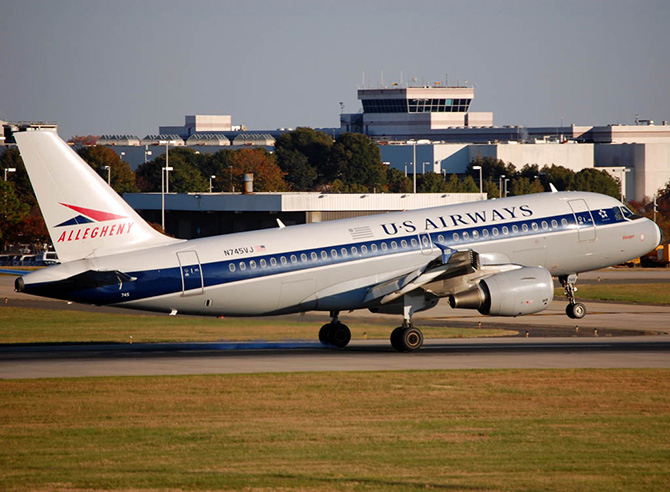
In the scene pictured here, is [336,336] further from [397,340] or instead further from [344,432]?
[344,432]

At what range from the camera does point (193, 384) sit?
1315 inches

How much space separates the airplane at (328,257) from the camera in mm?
37062

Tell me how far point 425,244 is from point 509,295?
13.0ft

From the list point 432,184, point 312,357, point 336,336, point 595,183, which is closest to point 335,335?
point 336,336

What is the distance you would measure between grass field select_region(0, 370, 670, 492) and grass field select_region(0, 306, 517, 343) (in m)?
15.9

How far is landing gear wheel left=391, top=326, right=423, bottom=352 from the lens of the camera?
138ft

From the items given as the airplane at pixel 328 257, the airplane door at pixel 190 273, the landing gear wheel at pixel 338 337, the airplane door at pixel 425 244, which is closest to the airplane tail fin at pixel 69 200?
the airplane at pixel 328 257

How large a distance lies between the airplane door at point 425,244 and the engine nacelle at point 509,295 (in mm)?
2171

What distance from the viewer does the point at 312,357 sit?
40500 mm

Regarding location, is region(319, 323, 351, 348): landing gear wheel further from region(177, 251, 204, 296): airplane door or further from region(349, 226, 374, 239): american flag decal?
region(177, 251, 204, 296): airplane door

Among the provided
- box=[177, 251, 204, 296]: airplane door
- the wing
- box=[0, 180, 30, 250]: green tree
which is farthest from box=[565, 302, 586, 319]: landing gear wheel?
box=[0, 180, 30, 250]: green tree

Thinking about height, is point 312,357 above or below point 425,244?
below

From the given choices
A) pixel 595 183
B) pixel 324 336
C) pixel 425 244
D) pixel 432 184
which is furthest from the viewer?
pixel 432 184

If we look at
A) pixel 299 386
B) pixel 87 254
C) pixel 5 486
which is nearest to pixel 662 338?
pixel 299 386
